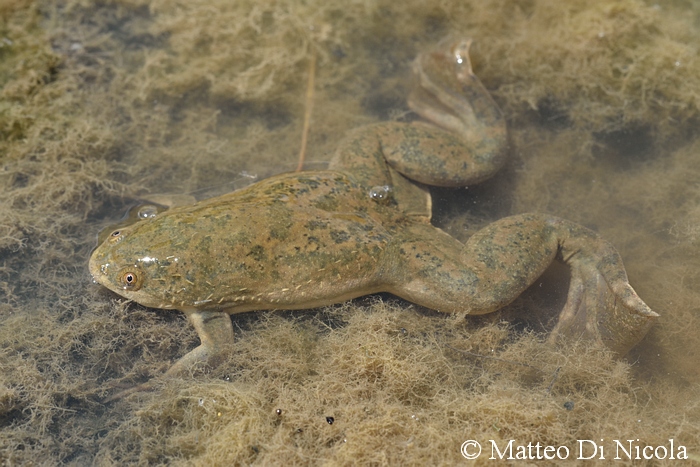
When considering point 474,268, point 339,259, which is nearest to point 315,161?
point 339,259

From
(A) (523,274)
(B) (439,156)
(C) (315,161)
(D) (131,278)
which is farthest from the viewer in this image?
(C) (315,161)

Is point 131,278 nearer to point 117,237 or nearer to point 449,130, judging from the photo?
point 117,237

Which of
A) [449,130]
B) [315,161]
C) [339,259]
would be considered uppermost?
[449,130]

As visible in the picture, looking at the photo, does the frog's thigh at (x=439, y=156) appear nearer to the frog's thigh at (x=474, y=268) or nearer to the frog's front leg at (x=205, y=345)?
the frog's thigh at (x=474, y=268)

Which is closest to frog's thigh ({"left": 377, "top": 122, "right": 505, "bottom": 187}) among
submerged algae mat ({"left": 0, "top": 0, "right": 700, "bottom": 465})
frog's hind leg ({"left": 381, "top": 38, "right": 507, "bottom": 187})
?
frog's hind leg ({"left": 381, "top": 38, "right": 507, "bottom": 187})

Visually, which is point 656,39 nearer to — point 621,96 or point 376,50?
point 621,96

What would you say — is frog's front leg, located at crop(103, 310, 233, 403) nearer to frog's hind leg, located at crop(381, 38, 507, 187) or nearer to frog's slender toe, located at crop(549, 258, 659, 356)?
frog's hind leg, located at crop(381, 38, 507, 187)
